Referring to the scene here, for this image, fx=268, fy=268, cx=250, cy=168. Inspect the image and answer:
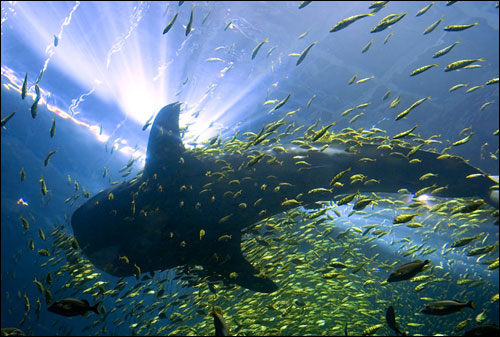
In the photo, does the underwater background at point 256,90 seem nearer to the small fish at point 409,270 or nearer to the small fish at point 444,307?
the small fish at point 444,307

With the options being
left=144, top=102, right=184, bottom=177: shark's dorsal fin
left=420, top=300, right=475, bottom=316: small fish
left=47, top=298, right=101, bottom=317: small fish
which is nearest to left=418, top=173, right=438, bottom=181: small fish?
left=420, top=300, right=475, bottom=316: small fish

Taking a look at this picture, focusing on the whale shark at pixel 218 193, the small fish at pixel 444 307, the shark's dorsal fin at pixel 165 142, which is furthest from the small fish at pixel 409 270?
the shark's dorsal fin at pixel 165 142

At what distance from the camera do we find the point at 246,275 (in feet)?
19.4

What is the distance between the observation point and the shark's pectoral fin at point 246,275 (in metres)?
5.87

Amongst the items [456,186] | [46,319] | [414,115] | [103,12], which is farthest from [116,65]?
[46,319]

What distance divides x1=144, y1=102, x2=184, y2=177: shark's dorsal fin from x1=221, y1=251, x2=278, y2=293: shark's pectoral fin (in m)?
2.46

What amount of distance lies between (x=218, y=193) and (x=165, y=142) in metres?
1.71

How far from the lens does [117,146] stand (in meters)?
17.4

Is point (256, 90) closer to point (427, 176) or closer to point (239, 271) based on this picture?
point (427, 176)

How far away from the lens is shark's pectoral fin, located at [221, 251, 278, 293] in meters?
5.87

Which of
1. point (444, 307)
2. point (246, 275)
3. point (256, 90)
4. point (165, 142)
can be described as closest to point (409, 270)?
point (444, 307)

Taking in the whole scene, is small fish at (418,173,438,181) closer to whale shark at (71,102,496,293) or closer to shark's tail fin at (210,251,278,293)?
whale shark at (71,102,496,293)

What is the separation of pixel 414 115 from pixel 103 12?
14.6 metres

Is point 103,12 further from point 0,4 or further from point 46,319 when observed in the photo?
point 46,319
